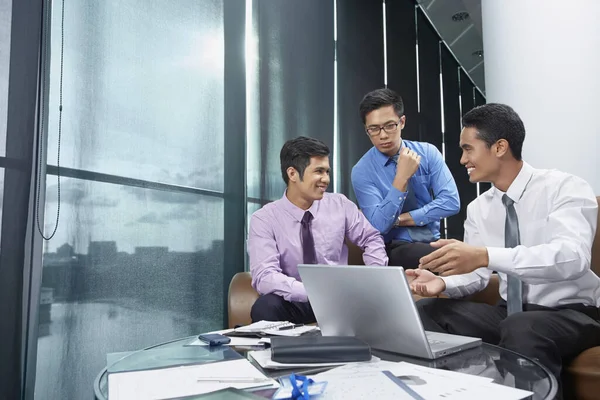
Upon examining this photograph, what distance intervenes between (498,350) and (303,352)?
1.63 feet

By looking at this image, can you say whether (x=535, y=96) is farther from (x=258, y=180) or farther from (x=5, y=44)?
Answer: (x=5, y=44)

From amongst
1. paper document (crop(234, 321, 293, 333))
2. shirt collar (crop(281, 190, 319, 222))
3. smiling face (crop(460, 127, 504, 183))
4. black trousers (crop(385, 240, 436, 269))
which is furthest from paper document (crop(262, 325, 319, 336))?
black trousers (crop(385, 240, 436, 269))

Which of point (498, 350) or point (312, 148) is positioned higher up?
point (312, 148)

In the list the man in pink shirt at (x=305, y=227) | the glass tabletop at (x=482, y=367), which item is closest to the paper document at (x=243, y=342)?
the glass tabletop at (x=482, y=367)

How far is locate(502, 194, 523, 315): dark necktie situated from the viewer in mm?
1574

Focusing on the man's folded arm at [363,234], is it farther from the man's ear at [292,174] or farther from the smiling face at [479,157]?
the smiling face at [479,157]

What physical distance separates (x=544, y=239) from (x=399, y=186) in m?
0.86

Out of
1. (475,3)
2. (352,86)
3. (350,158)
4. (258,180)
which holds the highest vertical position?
(475,3)

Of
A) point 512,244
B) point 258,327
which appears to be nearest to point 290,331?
point 258,327

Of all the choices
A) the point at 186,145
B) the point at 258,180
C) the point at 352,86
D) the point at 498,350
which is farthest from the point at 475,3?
the point at 498,350

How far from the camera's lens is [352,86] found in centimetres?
407

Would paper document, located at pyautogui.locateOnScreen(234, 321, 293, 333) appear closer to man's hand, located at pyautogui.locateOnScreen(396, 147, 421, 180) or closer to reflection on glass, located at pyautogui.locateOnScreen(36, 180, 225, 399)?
reflection on glass, located at pyautogui.locateOnScreen(36, 180, 225, 399)

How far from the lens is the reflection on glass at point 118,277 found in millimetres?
1982

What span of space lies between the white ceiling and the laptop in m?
5.09
